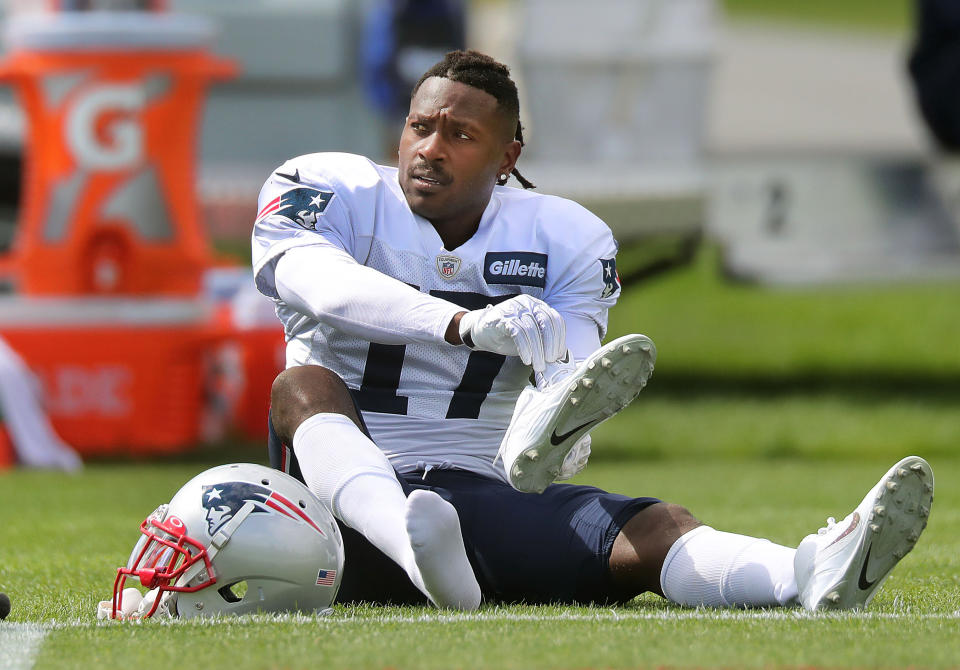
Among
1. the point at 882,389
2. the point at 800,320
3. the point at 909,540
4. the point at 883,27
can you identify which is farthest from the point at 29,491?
the point at 883,27

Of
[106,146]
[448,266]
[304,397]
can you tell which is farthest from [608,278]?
[106,146]

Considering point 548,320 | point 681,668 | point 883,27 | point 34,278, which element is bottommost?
point 883,27

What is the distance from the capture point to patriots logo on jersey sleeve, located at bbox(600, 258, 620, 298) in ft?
13.7

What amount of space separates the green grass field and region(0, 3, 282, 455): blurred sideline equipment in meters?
0.33

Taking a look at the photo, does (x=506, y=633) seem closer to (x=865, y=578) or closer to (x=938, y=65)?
(x=865, y=578)

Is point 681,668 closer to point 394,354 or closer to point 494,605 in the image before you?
point 494,605

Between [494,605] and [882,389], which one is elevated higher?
[494,605]

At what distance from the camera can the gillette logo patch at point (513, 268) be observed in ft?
13.6

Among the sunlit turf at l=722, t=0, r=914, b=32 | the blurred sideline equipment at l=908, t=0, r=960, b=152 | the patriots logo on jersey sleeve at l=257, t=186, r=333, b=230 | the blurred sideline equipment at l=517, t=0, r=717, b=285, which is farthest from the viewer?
the sunlit turf at l=722, t=0, r=914, b=32

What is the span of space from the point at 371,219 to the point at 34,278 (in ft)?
15.1

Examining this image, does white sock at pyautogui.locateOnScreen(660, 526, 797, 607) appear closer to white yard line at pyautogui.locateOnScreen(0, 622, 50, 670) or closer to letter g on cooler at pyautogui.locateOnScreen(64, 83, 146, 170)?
white yard line at pyautogui.locateOnScreen(0, 622, 50, 670)

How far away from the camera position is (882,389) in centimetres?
1066

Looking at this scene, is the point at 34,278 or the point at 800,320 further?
the point at 800,320

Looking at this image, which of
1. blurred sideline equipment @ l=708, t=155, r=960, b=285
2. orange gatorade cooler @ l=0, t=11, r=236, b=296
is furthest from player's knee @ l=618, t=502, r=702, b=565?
blurred sideline equipment @ l=708, t=155, r=960, b=285
